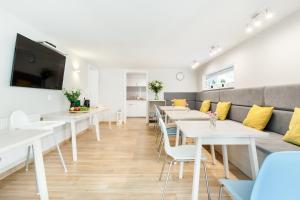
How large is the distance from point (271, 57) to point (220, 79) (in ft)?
7.98

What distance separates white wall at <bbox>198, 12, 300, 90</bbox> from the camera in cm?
270

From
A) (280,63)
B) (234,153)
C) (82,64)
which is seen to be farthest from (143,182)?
(82,64)

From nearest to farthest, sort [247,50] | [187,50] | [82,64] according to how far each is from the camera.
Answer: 1. [247,50]
2. [187,50]
3. [82,64]

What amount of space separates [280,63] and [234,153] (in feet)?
5.20

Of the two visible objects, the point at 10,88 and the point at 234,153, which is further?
the point at 234,153

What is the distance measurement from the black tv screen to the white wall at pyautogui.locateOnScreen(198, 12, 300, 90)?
3752 millimetres

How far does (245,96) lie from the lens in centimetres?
355

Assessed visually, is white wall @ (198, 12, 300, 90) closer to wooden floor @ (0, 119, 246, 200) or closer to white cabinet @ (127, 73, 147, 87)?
wooden floor @ (0, 119, 246, 200)

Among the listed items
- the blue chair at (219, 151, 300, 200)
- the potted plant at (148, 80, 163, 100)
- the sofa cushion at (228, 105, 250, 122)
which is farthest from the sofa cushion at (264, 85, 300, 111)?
the potted plant at (148, 80, 163, 100)

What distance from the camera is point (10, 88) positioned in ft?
8.56

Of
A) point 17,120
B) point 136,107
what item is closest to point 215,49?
point 17,120

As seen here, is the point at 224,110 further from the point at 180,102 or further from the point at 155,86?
the point at 155,86

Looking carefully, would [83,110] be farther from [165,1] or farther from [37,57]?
[165,1]

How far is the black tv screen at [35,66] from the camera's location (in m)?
2.58
